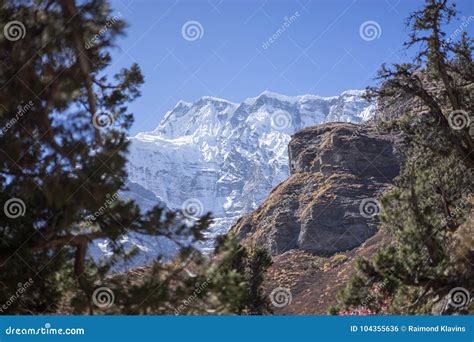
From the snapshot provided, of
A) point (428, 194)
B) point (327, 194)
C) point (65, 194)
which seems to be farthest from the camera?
point (327, 194)

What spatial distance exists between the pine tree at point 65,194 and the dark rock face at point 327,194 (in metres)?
78.7

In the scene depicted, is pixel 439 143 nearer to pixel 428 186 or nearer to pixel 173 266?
pixel 428 186

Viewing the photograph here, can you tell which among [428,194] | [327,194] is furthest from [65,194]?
[327,194]

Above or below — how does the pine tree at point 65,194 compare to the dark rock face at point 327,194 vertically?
below

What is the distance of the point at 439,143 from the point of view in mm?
17312

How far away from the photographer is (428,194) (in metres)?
19.8

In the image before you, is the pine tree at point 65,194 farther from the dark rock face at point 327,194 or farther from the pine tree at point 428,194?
the dark rock face at point 327,194

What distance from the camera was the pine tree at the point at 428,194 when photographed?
14.5 metres

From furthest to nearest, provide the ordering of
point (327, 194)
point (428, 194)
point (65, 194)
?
point (327, 194) → point (428, 194) → point (65, 194)

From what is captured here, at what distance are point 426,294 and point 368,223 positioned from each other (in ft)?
273

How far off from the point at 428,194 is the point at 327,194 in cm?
8698

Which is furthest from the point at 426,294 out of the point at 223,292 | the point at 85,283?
the point at 85,283

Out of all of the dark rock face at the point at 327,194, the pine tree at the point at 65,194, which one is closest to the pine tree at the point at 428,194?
the pine tree at the point at 65,194

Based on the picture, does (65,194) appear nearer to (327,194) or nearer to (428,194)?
(428,194)
